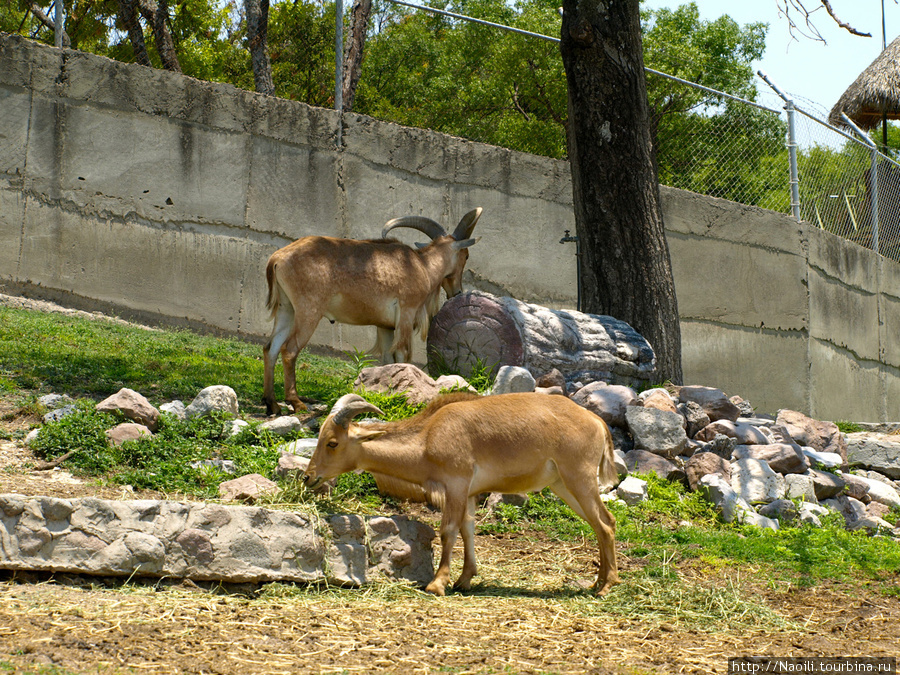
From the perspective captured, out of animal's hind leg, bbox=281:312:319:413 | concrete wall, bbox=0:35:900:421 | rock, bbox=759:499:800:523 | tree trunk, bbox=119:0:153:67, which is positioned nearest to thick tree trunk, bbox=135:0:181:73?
tree trunk, bbox=119:0:153:67

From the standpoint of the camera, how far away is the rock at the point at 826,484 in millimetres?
7676

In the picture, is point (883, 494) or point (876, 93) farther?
point (876, 93)

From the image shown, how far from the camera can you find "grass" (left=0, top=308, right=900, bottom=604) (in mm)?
5773

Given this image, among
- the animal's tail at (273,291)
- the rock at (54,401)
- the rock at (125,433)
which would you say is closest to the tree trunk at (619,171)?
the animal's tail at (273,291)

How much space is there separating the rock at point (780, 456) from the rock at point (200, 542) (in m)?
3.73

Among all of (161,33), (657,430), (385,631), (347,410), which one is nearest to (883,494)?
(657,430)

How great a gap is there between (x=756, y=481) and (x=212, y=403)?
13.8ft

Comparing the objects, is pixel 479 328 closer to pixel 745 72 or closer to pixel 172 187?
pixel 172 187

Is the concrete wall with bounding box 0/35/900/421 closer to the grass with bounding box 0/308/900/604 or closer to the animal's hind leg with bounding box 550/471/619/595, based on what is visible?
the grass with bounding box 0/308/900/604

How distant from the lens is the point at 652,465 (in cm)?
752

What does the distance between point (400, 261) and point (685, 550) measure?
4.19 metres

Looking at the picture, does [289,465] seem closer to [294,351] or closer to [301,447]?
[301,447]

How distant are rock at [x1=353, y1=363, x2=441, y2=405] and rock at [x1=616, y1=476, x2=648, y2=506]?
1.63 metres

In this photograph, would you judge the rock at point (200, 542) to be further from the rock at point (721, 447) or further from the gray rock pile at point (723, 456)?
the rock at point (721, 447)
